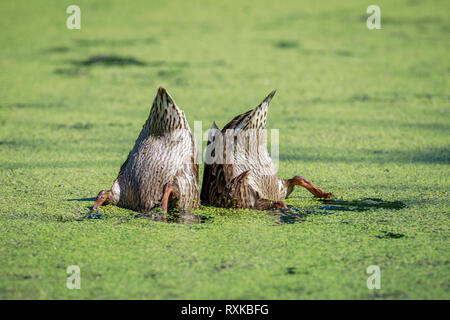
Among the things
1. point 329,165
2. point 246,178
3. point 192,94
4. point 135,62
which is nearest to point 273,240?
point 246,178

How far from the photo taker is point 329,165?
420 cm

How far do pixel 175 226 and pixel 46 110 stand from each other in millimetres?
2724

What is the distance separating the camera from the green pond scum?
2656 mm

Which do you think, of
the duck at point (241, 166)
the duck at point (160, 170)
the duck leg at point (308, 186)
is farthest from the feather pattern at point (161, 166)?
the duck leg at point (308, 186)

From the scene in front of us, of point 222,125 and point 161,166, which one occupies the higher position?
point 222,125

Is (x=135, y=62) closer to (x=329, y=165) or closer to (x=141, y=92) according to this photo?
(x=141, y=92)

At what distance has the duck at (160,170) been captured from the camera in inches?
129

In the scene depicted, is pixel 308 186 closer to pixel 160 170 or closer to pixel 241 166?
pixel 241 166

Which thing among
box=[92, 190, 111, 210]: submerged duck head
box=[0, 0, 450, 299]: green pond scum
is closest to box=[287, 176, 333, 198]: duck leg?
box=[0, 0, 450, 299]: green pond scum

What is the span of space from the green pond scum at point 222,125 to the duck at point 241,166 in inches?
3.7

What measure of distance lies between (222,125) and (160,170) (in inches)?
65.1

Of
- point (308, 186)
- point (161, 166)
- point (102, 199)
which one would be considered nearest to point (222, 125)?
point (308, 186)

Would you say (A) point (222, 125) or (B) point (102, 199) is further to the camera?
(A) point (222, 125)

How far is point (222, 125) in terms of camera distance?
489 cm
